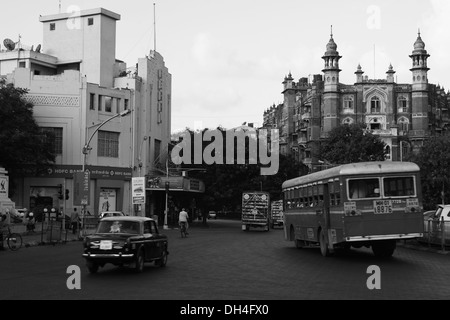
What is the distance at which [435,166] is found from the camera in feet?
198

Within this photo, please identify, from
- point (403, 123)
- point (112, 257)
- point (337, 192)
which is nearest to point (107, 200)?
point (337, 192)

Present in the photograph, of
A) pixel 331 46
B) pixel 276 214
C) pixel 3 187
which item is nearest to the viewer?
pixel 3 187

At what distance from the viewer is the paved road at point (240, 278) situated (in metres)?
13.8

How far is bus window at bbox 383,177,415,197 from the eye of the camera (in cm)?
2234

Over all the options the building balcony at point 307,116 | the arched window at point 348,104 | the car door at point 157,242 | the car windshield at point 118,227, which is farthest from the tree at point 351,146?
the car windshield at point 118,227

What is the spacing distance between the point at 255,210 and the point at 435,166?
664 inches

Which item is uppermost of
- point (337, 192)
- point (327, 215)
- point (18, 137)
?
point (18, 137)

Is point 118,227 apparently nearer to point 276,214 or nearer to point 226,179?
point 276,214

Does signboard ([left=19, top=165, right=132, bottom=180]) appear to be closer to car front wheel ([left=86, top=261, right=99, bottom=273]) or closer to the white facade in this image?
the white facade

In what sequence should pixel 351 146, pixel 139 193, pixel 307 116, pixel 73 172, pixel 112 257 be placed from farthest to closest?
pixel 307 116, pixel 351 146, pixel 73 172, pixel 139 193, pixel 112 257

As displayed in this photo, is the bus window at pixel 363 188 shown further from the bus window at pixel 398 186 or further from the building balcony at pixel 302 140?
the building balcony at pixel 302 140

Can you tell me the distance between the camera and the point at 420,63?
106 metres

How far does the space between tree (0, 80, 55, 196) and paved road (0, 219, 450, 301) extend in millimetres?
32441

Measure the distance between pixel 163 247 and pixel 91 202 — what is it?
43.4 m
